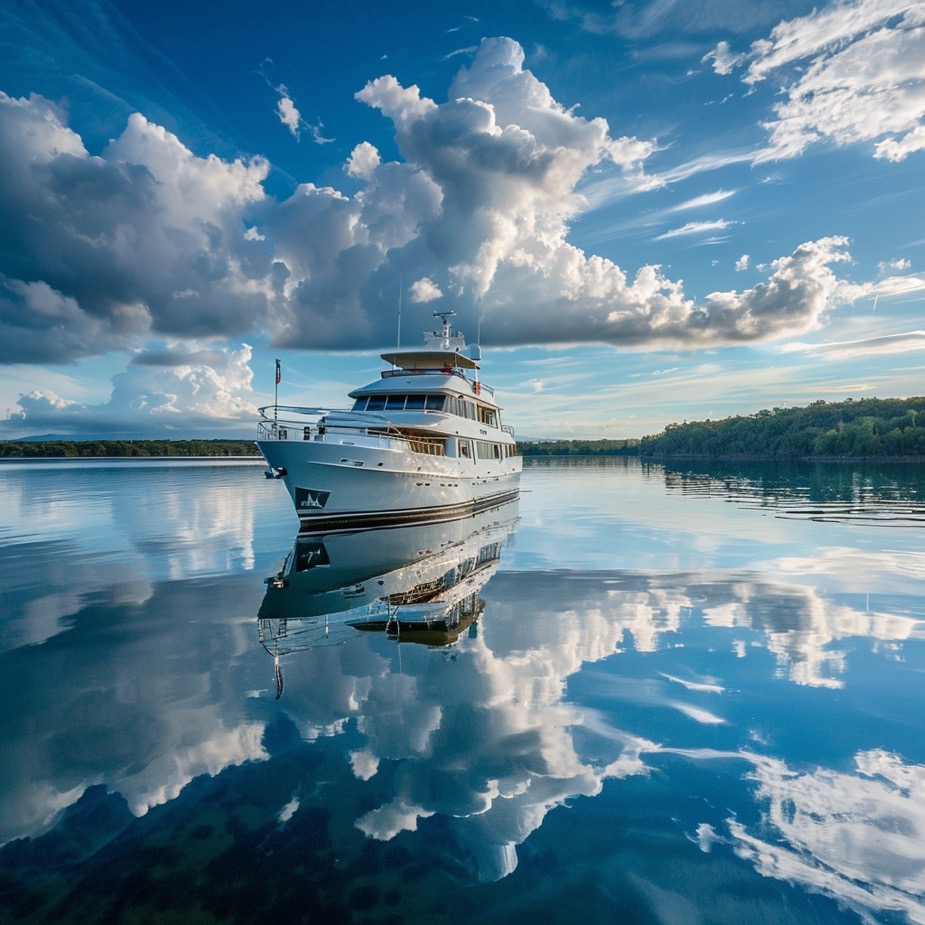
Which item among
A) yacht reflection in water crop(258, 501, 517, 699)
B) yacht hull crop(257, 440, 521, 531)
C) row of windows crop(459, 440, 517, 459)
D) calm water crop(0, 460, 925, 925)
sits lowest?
calm water crop(0, 460, 925, 925)

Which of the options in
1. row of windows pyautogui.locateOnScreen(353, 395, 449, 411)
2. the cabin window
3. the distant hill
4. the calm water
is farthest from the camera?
the distant hill

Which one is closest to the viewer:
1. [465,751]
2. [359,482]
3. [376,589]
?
[465,751]

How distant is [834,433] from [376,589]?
152067 millimetres

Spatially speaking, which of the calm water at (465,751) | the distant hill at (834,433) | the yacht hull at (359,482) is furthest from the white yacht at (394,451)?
the distant hill at (834,433)

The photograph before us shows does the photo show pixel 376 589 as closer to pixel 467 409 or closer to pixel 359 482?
pixel 359 482

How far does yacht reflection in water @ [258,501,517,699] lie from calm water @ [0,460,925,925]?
123 millimetres

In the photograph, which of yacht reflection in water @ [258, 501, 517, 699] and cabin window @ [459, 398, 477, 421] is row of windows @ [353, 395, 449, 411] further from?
yacht reflection in water @ [258, 501, 517, 699]

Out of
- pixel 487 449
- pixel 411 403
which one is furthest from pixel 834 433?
pixel 411 403

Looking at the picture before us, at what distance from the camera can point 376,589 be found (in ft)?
46.2

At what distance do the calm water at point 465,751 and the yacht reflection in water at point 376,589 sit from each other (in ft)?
0.40

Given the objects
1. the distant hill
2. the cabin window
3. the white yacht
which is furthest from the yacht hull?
the distant hill

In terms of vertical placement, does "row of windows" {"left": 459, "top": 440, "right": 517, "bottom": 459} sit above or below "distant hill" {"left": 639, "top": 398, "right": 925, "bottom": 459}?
below

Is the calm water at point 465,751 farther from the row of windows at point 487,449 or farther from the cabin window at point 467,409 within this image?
the cabin window at point 467,409

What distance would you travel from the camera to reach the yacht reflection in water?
10688mm
